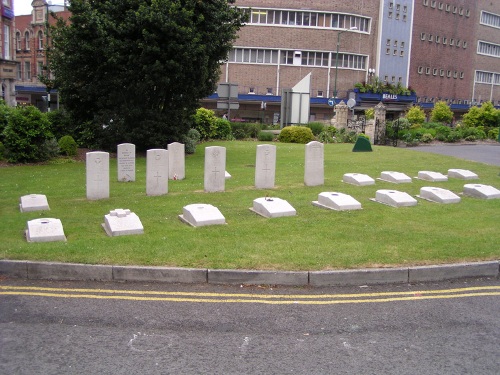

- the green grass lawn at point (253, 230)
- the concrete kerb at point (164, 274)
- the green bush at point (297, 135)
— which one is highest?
the green bush at point (297, 135)

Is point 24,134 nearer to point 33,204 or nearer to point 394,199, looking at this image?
point 33,204

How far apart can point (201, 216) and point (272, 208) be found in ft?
5.46

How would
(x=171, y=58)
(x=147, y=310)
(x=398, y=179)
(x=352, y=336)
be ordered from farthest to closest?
(x=171, y=58) → (x=398, y=179) → (x=147, y=310) → (x=352, y=336)

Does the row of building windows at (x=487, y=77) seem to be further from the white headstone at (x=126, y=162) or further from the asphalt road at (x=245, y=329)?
the asphalt road at (x=245, y=329)

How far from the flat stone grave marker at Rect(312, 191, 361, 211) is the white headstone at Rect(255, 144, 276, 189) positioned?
2.35m

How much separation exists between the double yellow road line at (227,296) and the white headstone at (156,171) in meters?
6.09

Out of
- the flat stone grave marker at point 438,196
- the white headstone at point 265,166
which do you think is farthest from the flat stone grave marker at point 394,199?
the white headstone at point 265,166

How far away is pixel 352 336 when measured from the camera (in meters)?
6.15

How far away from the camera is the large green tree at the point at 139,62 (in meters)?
20.3

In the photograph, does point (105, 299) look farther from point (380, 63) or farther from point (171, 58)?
point (380, 63)

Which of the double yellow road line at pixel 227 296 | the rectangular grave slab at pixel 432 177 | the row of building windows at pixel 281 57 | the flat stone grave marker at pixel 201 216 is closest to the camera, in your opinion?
the double yellow road line at pixel 227 296

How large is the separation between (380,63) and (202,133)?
124ft

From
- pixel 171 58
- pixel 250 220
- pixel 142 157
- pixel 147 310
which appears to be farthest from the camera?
pixel 142 157

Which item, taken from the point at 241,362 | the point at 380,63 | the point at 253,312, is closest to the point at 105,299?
the point at 253,312
